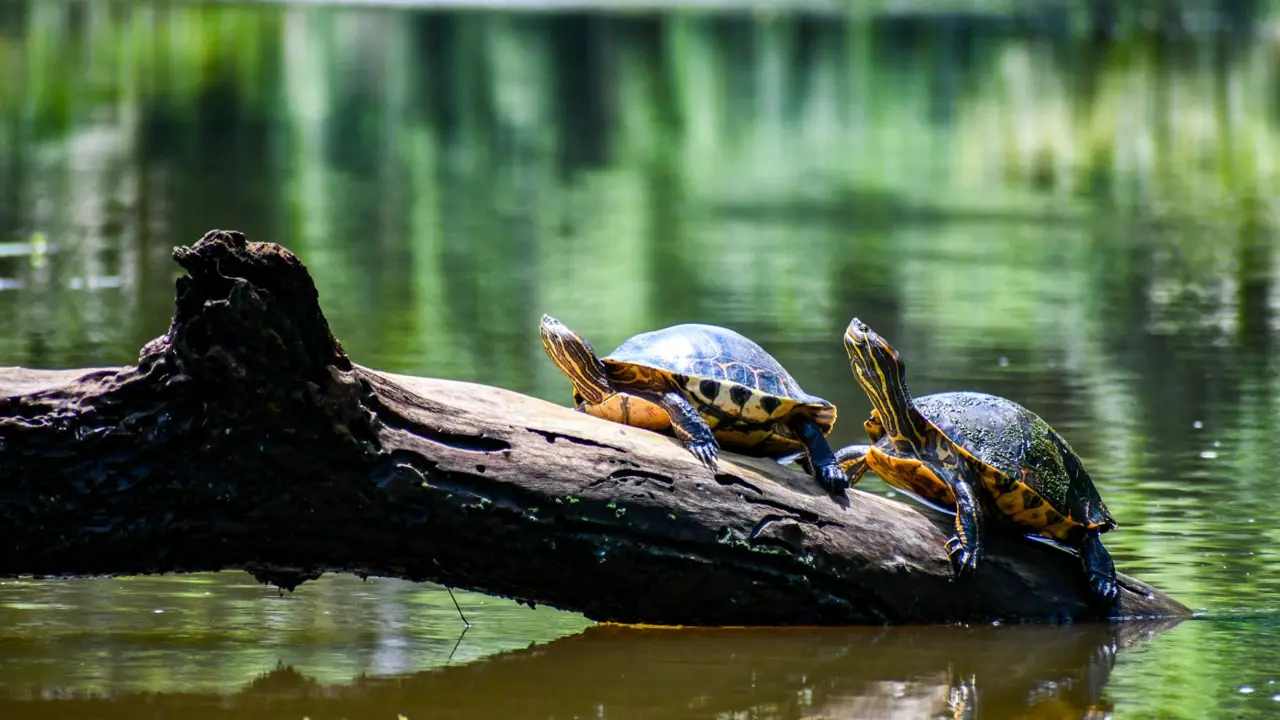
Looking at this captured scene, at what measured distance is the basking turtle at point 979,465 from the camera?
216 inches

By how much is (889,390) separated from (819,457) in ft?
1.16

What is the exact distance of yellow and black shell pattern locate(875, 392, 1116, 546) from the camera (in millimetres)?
5488

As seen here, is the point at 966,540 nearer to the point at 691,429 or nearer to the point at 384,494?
the point at 691,429

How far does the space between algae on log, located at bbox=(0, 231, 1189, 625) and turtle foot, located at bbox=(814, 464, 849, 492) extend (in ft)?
0.12

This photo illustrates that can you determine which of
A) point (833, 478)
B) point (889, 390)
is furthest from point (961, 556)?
point (889, 390)

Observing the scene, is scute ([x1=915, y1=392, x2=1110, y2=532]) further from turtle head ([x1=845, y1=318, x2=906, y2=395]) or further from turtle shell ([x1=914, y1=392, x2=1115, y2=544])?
turtle head ([x1=845, y1=318, x2=906, y2=395])

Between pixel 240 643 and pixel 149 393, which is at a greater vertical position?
pixel 149 393

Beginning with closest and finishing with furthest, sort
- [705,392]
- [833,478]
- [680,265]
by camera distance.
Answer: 1. [833,478]
2. [705,392]
3. [680,265]

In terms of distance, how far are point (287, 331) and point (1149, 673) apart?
2.63 metres

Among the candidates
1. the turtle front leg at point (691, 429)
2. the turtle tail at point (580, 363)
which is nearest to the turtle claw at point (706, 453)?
the turtle front leg at point (691, 429)

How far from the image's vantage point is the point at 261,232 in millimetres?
16344

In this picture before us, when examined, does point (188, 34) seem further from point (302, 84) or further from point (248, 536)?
point (248, 536)

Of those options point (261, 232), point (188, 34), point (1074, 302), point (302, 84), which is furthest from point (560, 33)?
point (1074, 302)

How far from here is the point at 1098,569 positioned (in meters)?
5.53
